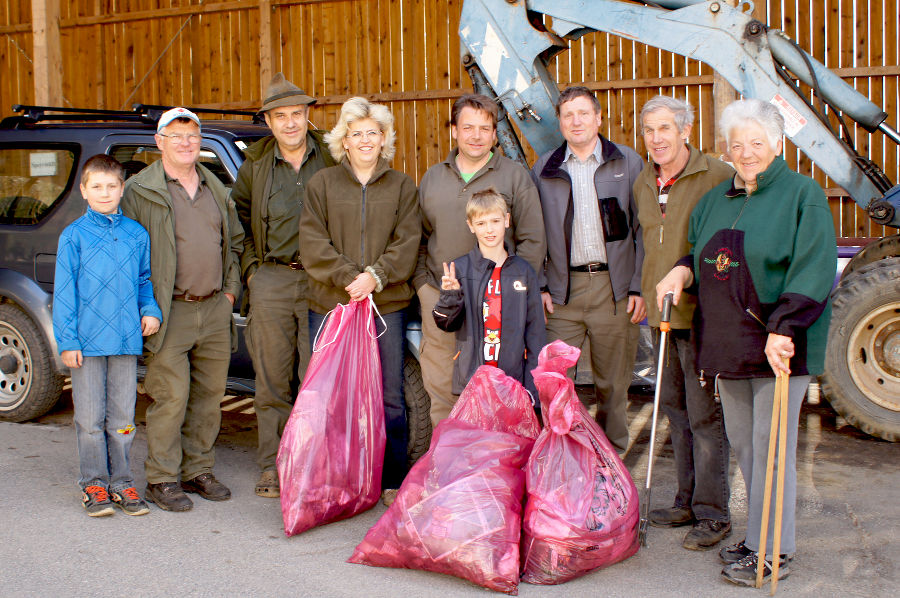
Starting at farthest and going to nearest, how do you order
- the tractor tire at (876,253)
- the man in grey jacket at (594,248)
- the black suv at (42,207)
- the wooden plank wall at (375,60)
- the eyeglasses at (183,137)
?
the wooden plank wall at (375,60) < the tractor tire at (876,253) < the black suv at (42,207) < the eyeglasses at (183,137) < the man in grey jacket at (594,248)

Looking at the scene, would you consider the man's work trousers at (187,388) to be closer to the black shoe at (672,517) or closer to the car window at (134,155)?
the car window at (134,155)

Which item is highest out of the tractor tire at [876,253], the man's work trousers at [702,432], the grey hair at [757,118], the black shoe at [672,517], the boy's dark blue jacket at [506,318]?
the grey hair at [757,118]

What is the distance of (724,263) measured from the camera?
3.57m

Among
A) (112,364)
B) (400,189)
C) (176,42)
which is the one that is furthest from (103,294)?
(176,42)

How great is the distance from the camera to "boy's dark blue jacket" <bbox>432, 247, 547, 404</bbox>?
4.14m

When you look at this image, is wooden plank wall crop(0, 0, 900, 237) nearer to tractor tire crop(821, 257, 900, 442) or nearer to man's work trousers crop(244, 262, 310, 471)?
tractor tire crop(821, 257, 900, 442)

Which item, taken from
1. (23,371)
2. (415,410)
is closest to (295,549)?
(415,410)

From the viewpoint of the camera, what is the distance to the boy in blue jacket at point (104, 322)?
4344 mm

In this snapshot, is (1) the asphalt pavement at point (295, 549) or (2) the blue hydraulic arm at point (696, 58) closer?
(1) the asphalt pavement at point (295, 549)

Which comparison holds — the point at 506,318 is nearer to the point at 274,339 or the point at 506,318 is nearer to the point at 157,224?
the point at 274,339

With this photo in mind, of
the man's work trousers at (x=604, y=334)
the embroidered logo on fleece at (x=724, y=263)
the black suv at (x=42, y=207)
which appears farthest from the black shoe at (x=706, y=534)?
the black suv at (x=42, y=207)

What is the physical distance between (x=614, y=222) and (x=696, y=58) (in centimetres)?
185

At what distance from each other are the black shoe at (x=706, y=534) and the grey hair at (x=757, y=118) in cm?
164

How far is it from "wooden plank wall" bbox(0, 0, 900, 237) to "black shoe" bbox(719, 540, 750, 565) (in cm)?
788
